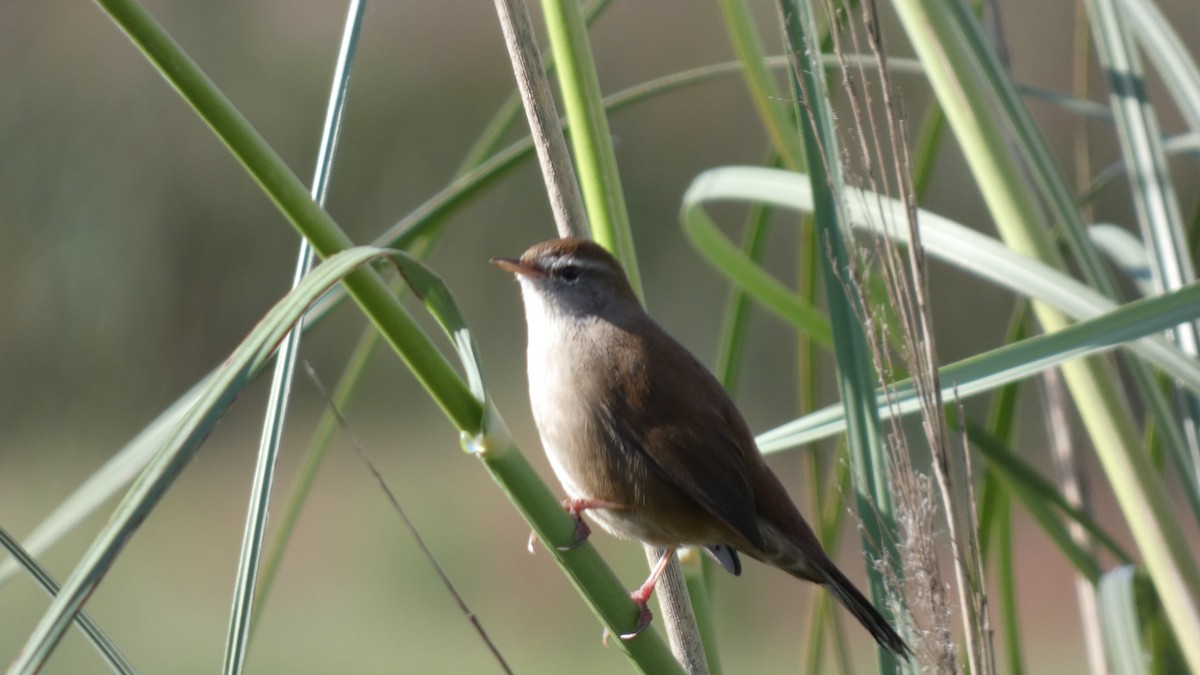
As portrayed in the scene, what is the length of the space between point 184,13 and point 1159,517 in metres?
6.56

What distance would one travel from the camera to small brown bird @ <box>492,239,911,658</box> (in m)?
1.48

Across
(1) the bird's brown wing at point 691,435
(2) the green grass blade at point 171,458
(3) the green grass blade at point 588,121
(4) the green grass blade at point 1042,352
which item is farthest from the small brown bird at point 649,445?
(2) the green grass blade at point 171,458

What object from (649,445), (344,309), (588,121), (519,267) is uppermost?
(344,309)

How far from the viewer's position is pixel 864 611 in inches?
50.4

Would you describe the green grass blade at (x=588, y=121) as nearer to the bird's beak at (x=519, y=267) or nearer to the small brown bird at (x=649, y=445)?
the small brown bird at (x=649, y=445)

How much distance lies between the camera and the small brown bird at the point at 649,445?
1.48 metres

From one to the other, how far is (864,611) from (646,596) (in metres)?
0.29

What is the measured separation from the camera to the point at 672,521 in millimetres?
1479

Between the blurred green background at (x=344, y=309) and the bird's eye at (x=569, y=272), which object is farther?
the blurred green background at (x=344, y=309)

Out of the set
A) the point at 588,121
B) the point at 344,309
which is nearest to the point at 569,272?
the point at 588,121

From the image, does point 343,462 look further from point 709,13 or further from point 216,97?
point 216,97

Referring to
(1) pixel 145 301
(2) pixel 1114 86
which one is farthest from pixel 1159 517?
(1) pixel 145 301

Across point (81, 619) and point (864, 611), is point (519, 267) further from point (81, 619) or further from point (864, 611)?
point (81, 619)

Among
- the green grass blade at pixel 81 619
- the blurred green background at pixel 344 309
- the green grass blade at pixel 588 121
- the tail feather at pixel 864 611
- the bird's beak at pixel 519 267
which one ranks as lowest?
the green grass blade at pixel 81 619
